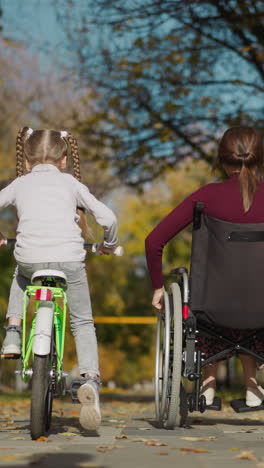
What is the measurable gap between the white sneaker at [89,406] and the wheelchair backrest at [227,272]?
780 mm

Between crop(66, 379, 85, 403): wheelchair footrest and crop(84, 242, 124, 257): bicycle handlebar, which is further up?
crop(84, 242, 124, 257): bicycle handlebar

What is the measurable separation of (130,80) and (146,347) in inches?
643

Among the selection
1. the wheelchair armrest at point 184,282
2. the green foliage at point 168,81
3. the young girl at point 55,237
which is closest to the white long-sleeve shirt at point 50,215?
the young girl at point 55,237

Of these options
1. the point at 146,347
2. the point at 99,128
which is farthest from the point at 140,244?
the point at 99,128

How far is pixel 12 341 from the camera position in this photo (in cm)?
488

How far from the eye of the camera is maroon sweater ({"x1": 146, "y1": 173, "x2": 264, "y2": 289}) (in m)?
5.11

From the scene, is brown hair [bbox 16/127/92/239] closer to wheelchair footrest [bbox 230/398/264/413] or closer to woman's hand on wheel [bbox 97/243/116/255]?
woman's hand on wheel [bbox 97/243/116/255]

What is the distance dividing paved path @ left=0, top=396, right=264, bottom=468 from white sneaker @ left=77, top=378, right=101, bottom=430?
9 centimetres

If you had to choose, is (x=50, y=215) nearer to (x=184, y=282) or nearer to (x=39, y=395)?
(x=184, y=282)

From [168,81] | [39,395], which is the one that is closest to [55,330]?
[39,395]

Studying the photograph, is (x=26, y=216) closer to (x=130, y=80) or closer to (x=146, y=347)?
(x=130, y=80)

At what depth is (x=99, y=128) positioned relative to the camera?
500 inches

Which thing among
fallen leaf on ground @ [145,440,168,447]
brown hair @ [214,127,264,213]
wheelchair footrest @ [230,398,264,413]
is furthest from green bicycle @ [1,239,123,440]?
wheelchair footrest @ [230,398,264,413]

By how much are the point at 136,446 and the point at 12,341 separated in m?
1.00
